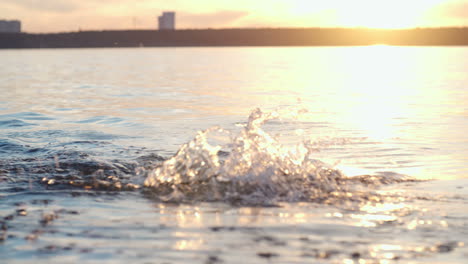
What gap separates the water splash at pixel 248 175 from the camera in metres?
7.38

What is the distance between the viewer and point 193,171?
8.30 m

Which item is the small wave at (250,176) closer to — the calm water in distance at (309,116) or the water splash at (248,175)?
the water splash at (248,175)

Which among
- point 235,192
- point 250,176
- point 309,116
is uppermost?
point 309,116

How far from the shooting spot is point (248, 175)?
8.09 m

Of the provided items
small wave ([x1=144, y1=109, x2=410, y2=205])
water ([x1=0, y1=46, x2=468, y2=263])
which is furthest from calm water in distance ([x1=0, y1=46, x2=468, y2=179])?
small wave ([x1=144, y1=109, x2=410, y2=205])

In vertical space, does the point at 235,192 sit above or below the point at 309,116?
below

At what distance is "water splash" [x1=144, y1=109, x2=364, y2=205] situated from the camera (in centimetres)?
738

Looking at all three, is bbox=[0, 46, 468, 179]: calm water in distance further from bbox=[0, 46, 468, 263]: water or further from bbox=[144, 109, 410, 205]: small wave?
bbox=[144, 109, 410, 205]: small wave

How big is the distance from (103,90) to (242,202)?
22117 mm

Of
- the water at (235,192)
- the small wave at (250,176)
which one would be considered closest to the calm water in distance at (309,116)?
the water at (235,192)

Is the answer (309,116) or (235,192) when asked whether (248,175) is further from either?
(309,116)

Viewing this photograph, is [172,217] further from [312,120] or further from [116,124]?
[312,120]

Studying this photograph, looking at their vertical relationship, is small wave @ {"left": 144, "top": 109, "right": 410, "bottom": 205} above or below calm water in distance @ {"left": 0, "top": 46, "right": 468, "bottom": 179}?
below

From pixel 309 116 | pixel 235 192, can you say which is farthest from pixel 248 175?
pixel 309 116
